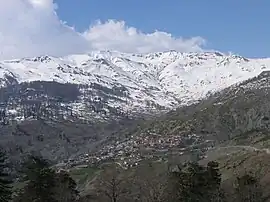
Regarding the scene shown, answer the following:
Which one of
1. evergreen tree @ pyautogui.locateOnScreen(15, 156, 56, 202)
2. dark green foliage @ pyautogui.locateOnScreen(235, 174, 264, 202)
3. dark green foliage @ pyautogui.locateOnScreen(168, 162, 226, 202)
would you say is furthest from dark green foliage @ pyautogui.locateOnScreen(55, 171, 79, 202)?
dark green foliage @ pyautogui.locateOnScreen(235, 174, 264, 202)

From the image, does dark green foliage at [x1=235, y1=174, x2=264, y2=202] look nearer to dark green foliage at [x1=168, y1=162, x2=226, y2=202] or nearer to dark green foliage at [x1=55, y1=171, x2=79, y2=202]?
dark green foliage at [x1=168, y1=162, x2=226, y2=202]

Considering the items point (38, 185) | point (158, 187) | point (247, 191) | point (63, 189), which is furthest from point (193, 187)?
point (38, 185)

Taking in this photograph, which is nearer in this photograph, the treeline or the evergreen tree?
the evergreen tree

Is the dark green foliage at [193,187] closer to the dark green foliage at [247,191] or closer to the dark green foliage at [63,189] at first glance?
the dark green foliage at [247,191]

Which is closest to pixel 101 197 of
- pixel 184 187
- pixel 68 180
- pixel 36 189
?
pixel 68 180

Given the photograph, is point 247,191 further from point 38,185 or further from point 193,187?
point 38,185

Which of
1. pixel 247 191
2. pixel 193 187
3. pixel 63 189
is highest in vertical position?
pixel 63 189

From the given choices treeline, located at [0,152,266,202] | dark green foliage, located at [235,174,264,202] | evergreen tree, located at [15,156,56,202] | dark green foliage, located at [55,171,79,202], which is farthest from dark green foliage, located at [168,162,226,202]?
evergreen tree, located at [15,156,56,202]

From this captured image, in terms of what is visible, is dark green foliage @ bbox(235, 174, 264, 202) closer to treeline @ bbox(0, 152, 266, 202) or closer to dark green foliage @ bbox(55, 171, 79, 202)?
treeline @ bbox(0, 152, 266, 202)

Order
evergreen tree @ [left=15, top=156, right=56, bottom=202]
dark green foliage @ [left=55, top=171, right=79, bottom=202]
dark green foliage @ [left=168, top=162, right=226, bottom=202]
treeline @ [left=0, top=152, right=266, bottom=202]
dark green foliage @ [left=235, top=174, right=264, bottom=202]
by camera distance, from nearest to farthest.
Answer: evergreen tree @ [left=15, top=156, right=56, bottom=202] → treeline @ [left=0, top=152, right=266, bottom=202] → dark green foliage @ [left=168, top=162, right=226, bottom=202] → dark green foliage @ [left=55, top=171, right=79, bottom=202] → dark green foliage @ [left=235, top=174, right=264, bottom=202]

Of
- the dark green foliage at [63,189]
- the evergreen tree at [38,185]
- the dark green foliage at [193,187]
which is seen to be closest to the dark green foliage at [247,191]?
the dark green foliage at [193,187]

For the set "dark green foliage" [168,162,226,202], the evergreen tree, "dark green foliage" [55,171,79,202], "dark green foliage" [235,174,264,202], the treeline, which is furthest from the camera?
"dark green foliage" [235,174,264,202]

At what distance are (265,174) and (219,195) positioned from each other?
167 ft

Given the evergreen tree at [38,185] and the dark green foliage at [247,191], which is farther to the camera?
the dark green foliage at [247,191]
